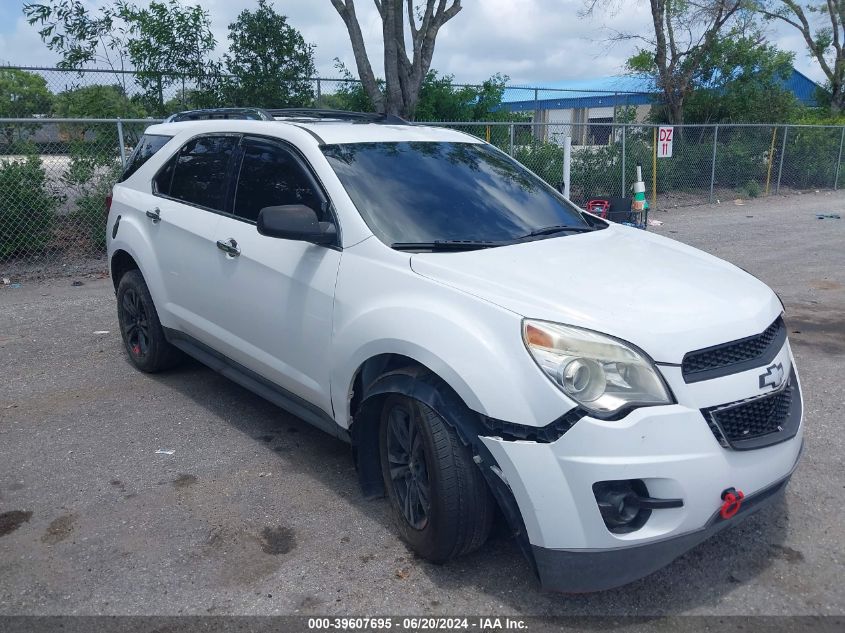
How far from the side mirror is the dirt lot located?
1347 millimetres

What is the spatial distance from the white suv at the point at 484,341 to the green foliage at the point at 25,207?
587 cm

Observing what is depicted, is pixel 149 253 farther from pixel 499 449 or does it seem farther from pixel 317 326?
pixel 499 449

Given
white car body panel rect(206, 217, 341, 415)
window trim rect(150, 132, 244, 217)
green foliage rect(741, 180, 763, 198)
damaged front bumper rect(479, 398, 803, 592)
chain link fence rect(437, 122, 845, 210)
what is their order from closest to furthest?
damaged front bumper rect(479, 398, 803, 592) < white car body panel rect(206, 217, 341, 415) < window trim rect(150, 132, 244, 217) < chain link fence rect(437, 122, 845, 210) < green foliage rect(741, 180, 763, 198)

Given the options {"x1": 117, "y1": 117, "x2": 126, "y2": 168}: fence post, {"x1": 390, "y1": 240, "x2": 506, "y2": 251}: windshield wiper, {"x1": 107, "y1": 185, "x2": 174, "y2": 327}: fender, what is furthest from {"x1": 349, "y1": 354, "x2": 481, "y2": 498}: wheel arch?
{"x1": 117, "y1": 117, "x2": 126, "y2": 168}: fence post

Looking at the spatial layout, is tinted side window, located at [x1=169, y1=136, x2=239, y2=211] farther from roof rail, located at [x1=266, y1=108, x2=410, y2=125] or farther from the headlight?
the headlight

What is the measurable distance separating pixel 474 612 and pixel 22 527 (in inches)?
88.3

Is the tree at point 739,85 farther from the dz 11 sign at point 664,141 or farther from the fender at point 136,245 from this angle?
the fender at point 136,245

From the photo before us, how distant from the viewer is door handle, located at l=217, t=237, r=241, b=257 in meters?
4.46

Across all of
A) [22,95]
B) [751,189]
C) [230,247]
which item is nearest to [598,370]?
[230,247]

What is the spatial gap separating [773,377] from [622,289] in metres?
0.69

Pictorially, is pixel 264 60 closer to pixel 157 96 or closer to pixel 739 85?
pixel 157 96

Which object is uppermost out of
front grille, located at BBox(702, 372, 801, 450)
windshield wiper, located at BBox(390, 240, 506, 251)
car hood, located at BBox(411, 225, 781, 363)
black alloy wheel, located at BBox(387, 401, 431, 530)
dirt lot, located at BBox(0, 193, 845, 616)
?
windshield wiper, located at BBox(390, 240, 506, 251)

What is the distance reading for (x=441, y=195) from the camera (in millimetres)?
4137

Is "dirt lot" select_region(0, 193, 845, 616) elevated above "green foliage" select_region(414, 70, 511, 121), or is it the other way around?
"green foliage" select_region(414, 70, 511, 121)
